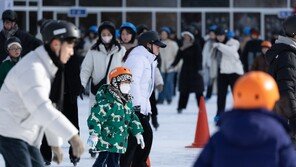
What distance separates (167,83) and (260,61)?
650cm

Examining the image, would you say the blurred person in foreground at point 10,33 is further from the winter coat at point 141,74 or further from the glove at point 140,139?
the glove at point 140,139

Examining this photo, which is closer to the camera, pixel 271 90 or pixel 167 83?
pixel 271 90

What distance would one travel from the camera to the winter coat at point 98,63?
12.0m

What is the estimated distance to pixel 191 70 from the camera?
20.1m

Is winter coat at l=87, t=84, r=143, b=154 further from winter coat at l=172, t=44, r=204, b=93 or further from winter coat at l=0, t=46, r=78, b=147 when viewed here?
winter coat at l=172, t=44, r=204, b=93

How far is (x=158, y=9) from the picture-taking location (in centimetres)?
3338

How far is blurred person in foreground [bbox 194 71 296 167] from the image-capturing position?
5.39m

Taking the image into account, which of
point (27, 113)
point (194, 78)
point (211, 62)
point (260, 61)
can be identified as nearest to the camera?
point (27, 113)

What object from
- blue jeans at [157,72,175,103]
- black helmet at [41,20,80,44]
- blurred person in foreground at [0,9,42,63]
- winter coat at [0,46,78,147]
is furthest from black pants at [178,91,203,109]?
winter coat at [0,46,78,147]

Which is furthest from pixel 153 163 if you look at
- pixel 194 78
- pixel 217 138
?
pixel 194 78

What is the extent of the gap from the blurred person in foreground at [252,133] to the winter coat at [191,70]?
1427 cm

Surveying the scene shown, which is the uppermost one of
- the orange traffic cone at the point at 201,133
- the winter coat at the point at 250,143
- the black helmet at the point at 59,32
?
the black helmet at the point at 59,32

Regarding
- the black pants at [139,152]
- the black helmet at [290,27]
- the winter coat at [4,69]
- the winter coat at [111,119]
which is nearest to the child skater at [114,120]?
the winter coat at [111,119]

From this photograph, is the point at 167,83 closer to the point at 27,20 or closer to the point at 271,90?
the point at 27,20
